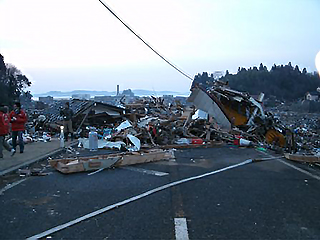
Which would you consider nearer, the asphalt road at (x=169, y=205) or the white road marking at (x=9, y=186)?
the asphalt road at (x=169, y=205)

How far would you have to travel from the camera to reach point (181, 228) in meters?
4.18

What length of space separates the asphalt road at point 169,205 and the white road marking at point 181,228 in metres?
0.06

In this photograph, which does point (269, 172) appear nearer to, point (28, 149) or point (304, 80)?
point (28, 149)

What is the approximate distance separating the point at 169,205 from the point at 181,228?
36.9 inches

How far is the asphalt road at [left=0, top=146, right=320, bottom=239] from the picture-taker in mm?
4113

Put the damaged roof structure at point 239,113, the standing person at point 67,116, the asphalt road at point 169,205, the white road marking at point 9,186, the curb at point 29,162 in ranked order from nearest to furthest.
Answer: the asphalt road at point 169,205
the white road marking at point 9,186
the curb at point 29,162
the standing person at point 67,116
the damaged roof structure at point 239,113

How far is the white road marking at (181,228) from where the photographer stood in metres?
3.92

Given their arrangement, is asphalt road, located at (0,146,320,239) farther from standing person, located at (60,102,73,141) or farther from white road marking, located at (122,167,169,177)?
standing person, located at (60,102,73,141)

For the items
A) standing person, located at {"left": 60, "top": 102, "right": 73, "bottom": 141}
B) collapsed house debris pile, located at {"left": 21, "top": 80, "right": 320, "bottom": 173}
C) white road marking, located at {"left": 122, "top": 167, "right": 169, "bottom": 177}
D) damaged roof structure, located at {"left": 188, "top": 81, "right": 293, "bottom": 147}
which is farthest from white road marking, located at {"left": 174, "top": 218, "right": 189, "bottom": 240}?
damaged roof structure, located at {"left": 188, "top": 81, "right": 293, "bottom": 147}

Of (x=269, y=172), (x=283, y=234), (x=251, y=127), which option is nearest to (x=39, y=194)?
(x=283, y=234)

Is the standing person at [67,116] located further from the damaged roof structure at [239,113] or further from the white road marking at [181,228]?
the white road marking at [181,228]

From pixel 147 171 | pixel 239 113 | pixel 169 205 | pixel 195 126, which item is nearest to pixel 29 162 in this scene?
pixel 147 171

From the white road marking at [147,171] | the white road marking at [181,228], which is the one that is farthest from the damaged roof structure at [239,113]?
the white road marking at [181,228]

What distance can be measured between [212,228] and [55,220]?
2236 millimetres
